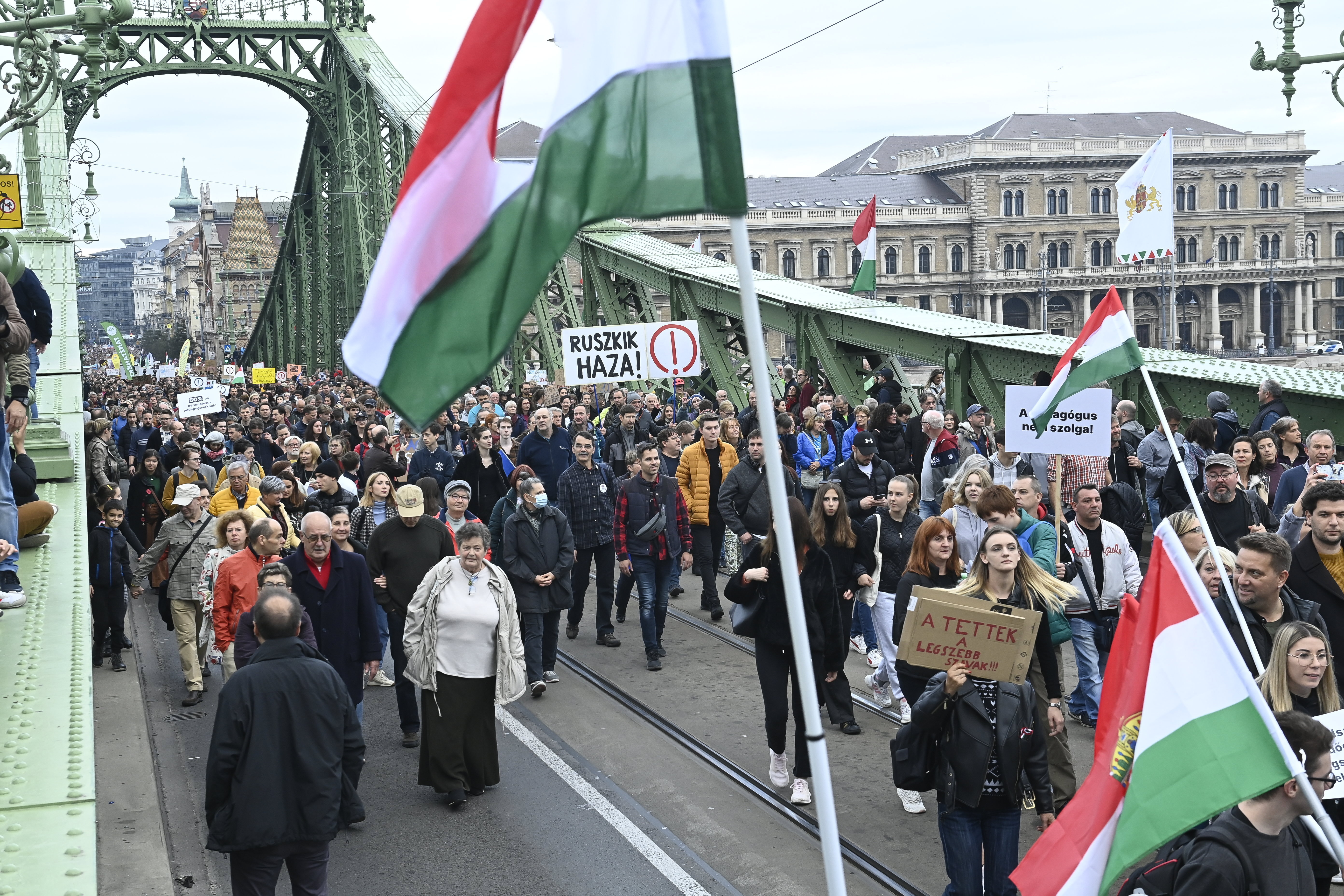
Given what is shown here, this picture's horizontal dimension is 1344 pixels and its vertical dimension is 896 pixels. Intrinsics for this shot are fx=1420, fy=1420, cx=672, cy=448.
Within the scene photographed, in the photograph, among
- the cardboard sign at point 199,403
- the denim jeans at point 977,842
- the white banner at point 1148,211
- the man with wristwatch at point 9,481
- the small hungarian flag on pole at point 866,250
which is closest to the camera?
the denim jeans at point 977,842

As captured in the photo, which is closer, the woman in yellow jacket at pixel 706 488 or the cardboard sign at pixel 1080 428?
the cardboard sign at pixel 1080 428

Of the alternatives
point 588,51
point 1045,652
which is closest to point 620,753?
point 1045,652

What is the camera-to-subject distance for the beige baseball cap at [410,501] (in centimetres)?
903

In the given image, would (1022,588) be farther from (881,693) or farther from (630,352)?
(630,352)

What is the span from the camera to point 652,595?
1121cm

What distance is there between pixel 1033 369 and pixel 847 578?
5.80m

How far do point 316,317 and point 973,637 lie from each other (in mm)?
46229

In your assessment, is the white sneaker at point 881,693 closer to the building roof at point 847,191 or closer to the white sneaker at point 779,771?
the white sneaker at point 779,771

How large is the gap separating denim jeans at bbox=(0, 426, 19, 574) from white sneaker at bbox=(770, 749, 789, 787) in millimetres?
4111

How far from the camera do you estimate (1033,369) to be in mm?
14234

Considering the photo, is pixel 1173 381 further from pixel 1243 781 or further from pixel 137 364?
pixel 137 364

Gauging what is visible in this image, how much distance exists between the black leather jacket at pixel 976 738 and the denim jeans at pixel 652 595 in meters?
5.30

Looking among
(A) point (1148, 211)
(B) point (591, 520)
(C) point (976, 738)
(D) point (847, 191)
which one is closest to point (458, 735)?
(C) point (976, 738)

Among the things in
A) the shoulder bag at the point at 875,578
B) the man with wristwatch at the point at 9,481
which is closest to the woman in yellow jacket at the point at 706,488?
the shoulder bag at the point at 875,578
